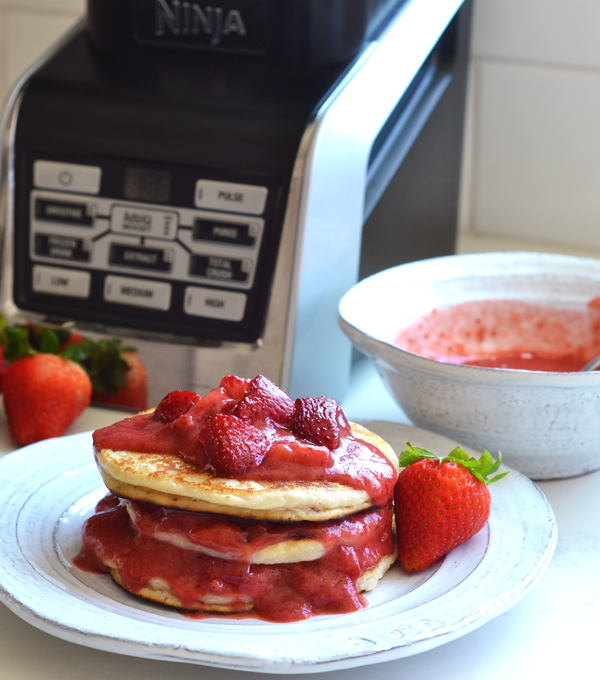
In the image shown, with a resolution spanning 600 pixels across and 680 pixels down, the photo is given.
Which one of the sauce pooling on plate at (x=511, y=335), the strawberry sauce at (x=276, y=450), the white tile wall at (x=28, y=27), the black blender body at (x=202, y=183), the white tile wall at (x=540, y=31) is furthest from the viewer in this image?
the white tile wall at (x=28, y=27)

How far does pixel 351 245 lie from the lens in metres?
0.99

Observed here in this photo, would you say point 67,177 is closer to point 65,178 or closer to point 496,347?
point 65,178

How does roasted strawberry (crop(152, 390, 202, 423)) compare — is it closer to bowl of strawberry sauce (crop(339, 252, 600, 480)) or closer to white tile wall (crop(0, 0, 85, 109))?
bowl of strawberry sauce (crop(339, 252, 600, 480))

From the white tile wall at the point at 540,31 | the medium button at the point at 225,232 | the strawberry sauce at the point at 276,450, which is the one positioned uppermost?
the white tile wall at the point at 540,31

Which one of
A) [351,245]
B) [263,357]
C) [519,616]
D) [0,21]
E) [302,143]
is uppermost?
[0,21]

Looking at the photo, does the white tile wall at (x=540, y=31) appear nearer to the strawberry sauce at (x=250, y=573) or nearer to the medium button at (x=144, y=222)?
the medium button at (x=144, y=222)

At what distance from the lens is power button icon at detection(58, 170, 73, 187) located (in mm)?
997

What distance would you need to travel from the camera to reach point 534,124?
53.1 inches

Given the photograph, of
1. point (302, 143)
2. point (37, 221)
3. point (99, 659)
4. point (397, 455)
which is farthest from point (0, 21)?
point (99, 659)

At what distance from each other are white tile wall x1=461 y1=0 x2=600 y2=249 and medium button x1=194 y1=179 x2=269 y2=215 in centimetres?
58

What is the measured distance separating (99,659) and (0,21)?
54.5 inches

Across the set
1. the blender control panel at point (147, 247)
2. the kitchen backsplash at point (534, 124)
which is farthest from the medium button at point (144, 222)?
the kitchen backsplash at point (534, 124)

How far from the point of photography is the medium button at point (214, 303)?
952mm

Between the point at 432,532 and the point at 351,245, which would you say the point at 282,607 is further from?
the point at 351,245
